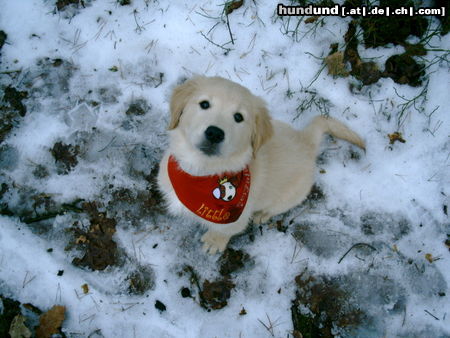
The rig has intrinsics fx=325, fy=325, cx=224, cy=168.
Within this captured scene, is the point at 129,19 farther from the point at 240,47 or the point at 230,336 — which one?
the point at 230,336

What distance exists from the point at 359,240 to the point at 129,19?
9.42 ft

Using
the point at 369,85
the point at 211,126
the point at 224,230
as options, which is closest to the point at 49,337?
the point at 224,230

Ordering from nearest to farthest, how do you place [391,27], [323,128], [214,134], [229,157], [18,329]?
[214,134] < [229,157] < [18,329] < [323,128] < [391,27]

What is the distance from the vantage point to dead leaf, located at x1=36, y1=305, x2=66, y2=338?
2373mm

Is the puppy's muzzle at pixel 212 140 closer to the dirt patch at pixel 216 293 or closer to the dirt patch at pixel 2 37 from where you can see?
the dirt patch at pixel 216 293

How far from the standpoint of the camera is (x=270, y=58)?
303cm

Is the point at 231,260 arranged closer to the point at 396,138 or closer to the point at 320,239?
the point at 320,239

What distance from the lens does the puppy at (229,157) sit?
1839 millimetres

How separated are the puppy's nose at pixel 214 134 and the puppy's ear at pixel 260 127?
31 centimetres

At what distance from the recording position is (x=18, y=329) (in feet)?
7.69

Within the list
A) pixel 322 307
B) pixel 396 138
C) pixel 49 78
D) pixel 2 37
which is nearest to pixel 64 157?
pixel 49 78

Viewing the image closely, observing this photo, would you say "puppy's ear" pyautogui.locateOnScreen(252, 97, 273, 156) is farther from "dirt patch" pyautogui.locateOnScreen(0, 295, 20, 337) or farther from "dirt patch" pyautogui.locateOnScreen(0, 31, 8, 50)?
"dirt patch" pyautogui.locateOnScreen(0, 31, 8, 50)

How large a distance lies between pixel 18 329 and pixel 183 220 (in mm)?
1408

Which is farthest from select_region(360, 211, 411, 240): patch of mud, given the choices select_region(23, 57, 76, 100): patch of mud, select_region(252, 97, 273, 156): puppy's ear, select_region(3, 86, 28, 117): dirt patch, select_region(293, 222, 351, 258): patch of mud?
select_region(3, 86, 28, 117): dirt patch
